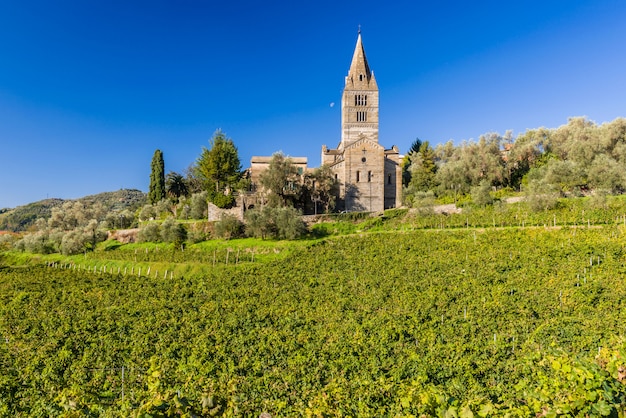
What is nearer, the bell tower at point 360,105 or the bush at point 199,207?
the bush at point 199,207

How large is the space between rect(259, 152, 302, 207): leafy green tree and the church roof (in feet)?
61.2

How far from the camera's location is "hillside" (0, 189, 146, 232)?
11275 centimetres

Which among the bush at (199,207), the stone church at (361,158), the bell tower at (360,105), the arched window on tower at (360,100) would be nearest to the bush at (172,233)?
the bush at (199,207)

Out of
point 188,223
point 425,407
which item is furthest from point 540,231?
point 188,223

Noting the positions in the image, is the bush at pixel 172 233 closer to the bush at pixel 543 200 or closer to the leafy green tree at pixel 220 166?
the leafy green tree at pixel 220 166

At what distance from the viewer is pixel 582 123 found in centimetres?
5575

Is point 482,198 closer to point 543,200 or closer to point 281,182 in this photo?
point 543,200

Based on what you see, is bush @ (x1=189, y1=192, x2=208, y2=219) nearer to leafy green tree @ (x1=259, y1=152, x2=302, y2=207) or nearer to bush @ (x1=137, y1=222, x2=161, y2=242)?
bush @ (x1=137, y1=222, x2=161, y2=242)

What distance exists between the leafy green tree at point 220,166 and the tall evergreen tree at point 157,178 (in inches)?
379

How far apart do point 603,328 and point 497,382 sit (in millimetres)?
6460

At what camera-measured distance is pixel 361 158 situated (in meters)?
46.3

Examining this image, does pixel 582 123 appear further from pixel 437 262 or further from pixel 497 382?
pixel 497 382

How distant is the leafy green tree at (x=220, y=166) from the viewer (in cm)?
4553

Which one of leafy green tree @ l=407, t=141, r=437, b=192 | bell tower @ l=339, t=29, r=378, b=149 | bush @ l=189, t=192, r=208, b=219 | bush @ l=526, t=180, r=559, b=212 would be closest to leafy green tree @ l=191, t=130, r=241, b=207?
bush @ l=189, t=192, r=208, b=219
